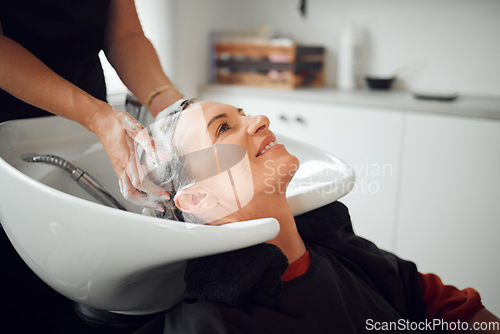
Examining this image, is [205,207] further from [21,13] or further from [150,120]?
[21,13]

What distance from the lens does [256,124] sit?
782 mm

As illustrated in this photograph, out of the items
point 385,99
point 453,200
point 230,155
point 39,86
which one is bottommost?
point 453,200

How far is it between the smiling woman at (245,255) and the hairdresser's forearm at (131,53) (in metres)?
0.28

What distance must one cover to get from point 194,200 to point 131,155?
0.13 meters

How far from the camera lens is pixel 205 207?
78cm

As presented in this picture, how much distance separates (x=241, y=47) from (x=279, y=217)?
1679 mm

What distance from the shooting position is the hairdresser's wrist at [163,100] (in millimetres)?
971

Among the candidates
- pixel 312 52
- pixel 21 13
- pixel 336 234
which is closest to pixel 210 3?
pixel 312 52

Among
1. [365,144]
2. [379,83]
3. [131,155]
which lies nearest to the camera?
[131,155]

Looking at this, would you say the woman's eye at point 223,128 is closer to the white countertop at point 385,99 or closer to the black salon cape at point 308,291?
the black salon cape at point 308,291

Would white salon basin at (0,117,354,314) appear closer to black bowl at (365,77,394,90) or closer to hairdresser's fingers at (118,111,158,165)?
hairdresser's fingers at (118,111,158,165)

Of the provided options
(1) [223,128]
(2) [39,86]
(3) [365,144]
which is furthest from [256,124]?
(3) [365,144]

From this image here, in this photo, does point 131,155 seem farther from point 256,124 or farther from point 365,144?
point 365,144

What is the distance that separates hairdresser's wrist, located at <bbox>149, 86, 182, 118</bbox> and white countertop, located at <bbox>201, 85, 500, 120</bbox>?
1.18m
